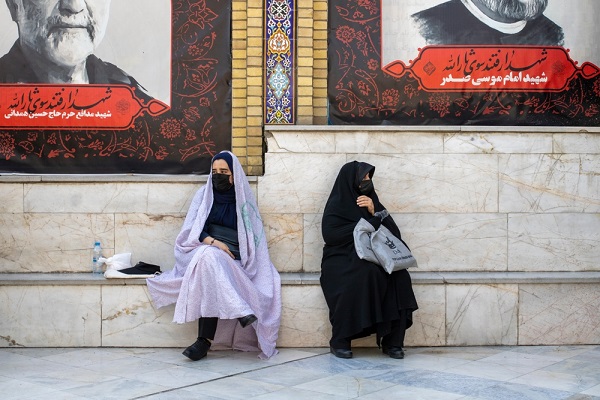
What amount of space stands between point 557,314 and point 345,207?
6.17ft

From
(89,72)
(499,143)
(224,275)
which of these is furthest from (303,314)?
(89,72)

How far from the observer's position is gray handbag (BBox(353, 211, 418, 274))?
604cm

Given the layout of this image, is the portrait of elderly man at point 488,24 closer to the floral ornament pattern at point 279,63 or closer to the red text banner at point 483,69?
the red text banner at point 483,69

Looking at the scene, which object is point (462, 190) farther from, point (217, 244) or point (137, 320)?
point (137, 320)

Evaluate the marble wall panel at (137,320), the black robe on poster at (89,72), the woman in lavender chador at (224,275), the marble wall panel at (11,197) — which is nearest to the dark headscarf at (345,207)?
the woman in lavender chador at (224,275)

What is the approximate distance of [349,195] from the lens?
6.41 m

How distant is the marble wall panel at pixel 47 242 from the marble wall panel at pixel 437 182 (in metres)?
2.33

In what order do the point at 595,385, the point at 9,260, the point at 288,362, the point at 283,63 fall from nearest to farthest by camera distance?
the point at 595,385 < the point at 288,362 < the point at 9,260 < the point at 283,63

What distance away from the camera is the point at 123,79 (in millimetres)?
7547

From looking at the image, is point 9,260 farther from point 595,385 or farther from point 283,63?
point 595,385

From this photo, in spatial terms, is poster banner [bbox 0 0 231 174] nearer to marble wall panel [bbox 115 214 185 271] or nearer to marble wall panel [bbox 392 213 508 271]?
marble wall panel [bbox 115 214 185 271]

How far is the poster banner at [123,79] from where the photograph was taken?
7500 mm

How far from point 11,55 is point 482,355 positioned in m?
4.86

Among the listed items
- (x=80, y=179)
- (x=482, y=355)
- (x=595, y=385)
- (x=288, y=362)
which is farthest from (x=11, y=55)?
(x=595, y=385)
